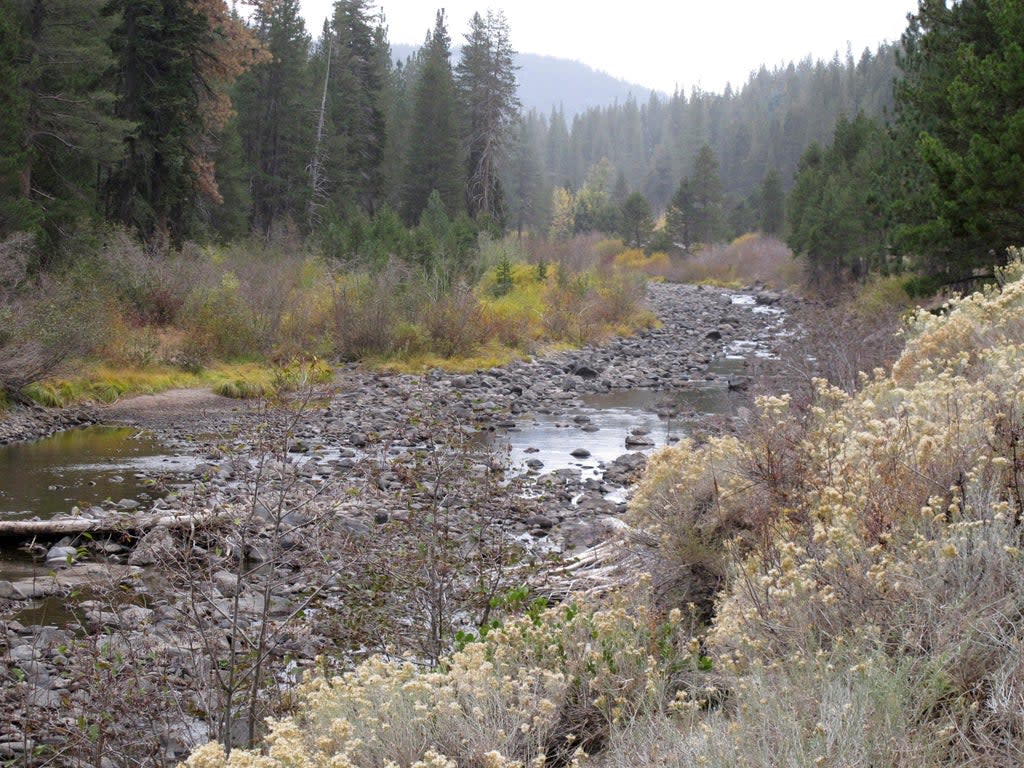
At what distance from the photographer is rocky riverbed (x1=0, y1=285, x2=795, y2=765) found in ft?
14.0

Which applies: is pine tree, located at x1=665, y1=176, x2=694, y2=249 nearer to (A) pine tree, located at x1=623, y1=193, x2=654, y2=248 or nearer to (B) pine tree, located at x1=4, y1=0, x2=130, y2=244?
(A) pine tree, located at x1=623, y1=193, x2=654, y2=248

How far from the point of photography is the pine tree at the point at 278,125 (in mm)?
35875

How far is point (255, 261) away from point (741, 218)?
51.4m

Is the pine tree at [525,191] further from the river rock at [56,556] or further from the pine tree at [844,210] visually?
the river rock at [56,556]

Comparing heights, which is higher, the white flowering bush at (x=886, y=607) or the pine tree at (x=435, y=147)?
the pine tree at (x=435, y=147)

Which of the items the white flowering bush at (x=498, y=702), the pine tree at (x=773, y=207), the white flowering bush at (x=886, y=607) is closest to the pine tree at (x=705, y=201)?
the pine tree at (x=773, y=207)

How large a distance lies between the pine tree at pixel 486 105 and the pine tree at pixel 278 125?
9.13 m

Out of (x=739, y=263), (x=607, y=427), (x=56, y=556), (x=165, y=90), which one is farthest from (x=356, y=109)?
(x=56, y=556)

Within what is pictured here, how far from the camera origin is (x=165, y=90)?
21.6 metres

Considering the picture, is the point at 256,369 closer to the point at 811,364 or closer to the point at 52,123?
the point at 52,123

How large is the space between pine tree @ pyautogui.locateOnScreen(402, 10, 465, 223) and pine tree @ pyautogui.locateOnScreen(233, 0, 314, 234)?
5752mm

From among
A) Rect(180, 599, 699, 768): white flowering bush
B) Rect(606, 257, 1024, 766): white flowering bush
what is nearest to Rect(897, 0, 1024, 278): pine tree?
Rect(606, 257, 1024, 766): white flowering bush

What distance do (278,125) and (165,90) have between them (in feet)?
51.0

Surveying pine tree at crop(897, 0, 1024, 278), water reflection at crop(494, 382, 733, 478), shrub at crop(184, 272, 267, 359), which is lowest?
water reflection at crop(494, 382, 733, 478)
